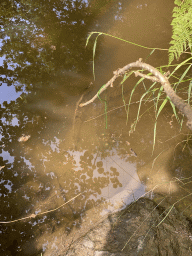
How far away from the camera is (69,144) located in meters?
2.86

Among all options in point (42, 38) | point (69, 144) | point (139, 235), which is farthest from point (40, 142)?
point (42, 38)

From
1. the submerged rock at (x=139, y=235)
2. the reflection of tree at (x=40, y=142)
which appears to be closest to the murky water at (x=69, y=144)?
the reflection of tree at (x=40, y=142)

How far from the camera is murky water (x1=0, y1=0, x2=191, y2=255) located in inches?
88.9

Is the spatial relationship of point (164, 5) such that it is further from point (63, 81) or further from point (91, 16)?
point (63, 81)

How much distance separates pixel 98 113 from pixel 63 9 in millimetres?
4419

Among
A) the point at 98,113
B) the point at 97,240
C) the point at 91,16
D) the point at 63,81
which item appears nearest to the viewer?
the point at 97,240

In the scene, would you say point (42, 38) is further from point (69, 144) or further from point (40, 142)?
point (69, 144)

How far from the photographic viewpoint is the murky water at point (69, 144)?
2258 mm

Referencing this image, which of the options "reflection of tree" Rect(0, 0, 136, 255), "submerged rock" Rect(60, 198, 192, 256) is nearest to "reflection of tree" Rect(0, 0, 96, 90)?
"reflection of tree" Rect(0, 0, 136, 255)

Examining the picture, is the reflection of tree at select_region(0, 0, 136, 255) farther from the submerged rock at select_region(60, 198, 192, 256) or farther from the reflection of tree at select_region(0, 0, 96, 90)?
the submerged rock at select_region(60, 198, 192, 256)

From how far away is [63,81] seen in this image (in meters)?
3.70

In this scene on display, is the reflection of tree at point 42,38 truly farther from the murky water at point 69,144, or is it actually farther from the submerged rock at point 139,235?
the submerged rock at point 139,235

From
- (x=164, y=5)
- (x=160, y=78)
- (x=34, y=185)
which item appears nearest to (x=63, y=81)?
(x=34, y=185)

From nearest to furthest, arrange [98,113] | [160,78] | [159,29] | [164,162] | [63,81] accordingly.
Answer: [160,78]
[164,162]
[98,113]
[63,81]
[159,29]
